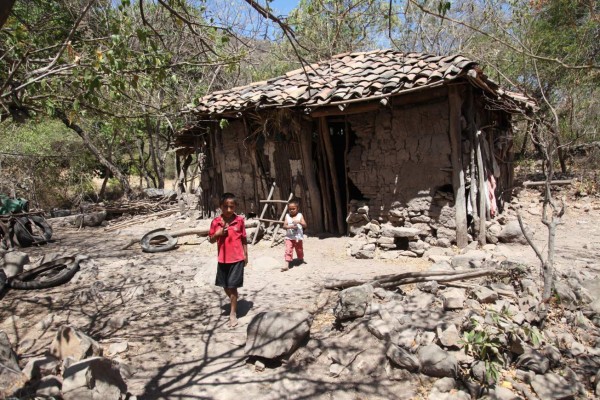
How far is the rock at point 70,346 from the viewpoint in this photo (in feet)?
11.1

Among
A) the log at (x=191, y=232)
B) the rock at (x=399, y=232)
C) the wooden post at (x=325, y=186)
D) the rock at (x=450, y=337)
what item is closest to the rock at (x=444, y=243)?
the rock at (x=399, y=232)

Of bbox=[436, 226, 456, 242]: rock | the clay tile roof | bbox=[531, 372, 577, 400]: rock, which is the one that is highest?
the clay tile roof

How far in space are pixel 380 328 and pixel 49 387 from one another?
259 cm

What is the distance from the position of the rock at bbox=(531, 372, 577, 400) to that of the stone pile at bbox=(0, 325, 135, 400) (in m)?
3.00

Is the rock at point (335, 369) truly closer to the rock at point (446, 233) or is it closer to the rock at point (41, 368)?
→ the rock at point (41, 368)

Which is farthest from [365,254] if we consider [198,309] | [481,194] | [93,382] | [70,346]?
[93,382]

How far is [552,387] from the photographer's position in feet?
9.48

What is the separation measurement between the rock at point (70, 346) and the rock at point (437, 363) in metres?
2.79

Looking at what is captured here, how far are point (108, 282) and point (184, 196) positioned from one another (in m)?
7.11

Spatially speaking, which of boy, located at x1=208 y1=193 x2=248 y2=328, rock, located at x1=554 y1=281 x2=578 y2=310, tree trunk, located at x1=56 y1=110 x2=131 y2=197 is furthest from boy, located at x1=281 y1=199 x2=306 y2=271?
tree trunk, located at x1=56 y1=110 x2=131 y2=197

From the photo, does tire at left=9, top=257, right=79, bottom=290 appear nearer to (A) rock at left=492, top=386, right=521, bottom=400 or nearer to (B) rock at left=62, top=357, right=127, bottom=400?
(B) rock at left=62, top=357, right=127, bottom=400

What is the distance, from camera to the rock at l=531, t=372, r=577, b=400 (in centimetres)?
283

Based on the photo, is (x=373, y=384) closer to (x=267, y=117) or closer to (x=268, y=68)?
(x=267, y=117)

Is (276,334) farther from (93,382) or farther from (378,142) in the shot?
(378,142)
